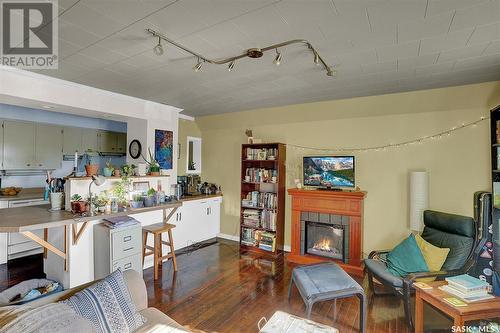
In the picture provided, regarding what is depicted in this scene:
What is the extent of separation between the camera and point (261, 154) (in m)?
4.54

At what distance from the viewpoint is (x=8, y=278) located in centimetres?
326

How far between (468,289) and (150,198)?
11.0ft

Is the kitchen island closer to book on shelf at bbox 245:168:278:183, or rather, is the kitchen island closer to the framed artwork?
the framed artwork

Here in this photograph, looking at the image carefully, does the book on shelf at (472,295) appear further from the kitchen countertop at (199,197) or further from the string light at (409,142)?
the kitchen countertop at (199,197)

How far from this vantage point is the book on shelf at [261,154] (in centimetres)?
443

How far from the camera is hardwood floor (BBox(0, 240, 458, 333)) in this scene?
2.46 metres

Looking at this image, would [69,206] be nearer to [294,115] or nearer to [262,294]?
[262,294]

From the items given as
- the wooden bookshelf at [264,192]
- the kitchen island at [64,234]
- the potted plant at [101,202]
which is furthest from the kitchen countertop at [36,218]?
the wooden bookshelf at [264,192]

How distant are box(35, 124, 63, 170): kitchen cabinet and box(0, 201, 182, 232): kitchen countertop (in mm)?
1787

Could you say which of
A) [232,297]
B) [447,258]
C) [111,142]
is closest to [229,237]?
[232,297]

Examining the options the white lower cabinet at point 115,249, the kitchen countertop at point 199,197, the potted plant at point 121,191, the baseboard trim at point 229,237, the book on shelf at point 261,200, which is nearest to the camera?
the white lower cabinet at point 115,249

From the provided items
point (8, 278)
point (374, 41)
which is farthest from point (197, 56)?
point (8, 278)

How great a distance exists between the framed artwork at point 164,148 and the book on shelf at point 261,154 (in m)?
1.35

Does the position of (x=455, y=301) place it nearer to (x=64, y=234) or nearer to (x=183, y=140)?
(x=64, y=234)
